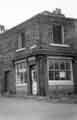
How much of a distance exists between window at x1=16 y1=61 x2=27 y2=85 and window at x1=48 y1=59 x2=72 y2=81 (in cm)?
290

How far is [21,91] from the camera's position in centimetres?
2375

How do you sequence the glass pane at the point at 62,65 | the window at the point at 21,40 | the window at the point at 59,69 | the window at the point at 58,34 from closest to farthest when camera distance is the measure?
1. the window at the point at 59,69
2. the glass pane at the point at 62,65
3. the window at the point at 58,34
4. the window at the point at 21,40

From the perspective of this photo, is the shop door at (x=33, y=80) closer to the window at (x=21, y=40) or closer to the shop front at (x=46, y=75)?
the shop front at (x=46, y=75)

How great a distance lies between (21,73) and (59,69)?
3941mm

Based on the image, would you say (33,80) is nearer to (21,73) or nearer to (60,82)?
(21,73)

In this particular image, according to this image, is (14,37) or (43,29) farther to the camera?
(14,37)

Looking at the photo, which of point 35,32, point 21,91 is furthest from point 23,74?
point 35,32

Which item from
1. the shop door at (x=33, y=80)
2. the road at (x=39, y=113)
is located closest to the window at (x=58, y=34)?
the shop door at (x=33, y=80)

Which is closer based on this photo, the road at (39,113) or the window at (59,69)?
the road at (39,113)

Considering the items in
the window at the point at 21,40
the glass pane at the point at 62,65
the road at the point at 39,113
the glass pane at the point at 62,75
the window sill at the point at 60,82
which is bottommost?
the road at the point at 39,113

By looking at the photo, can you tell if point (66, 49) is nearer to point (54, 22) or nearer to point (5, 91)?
point (54, 22)

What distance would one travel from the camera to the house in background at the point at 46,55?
851 inches

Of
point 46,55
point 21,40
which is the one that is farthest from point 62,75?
point 21,40

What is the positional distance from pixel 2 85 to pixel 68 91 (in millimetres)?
9032
